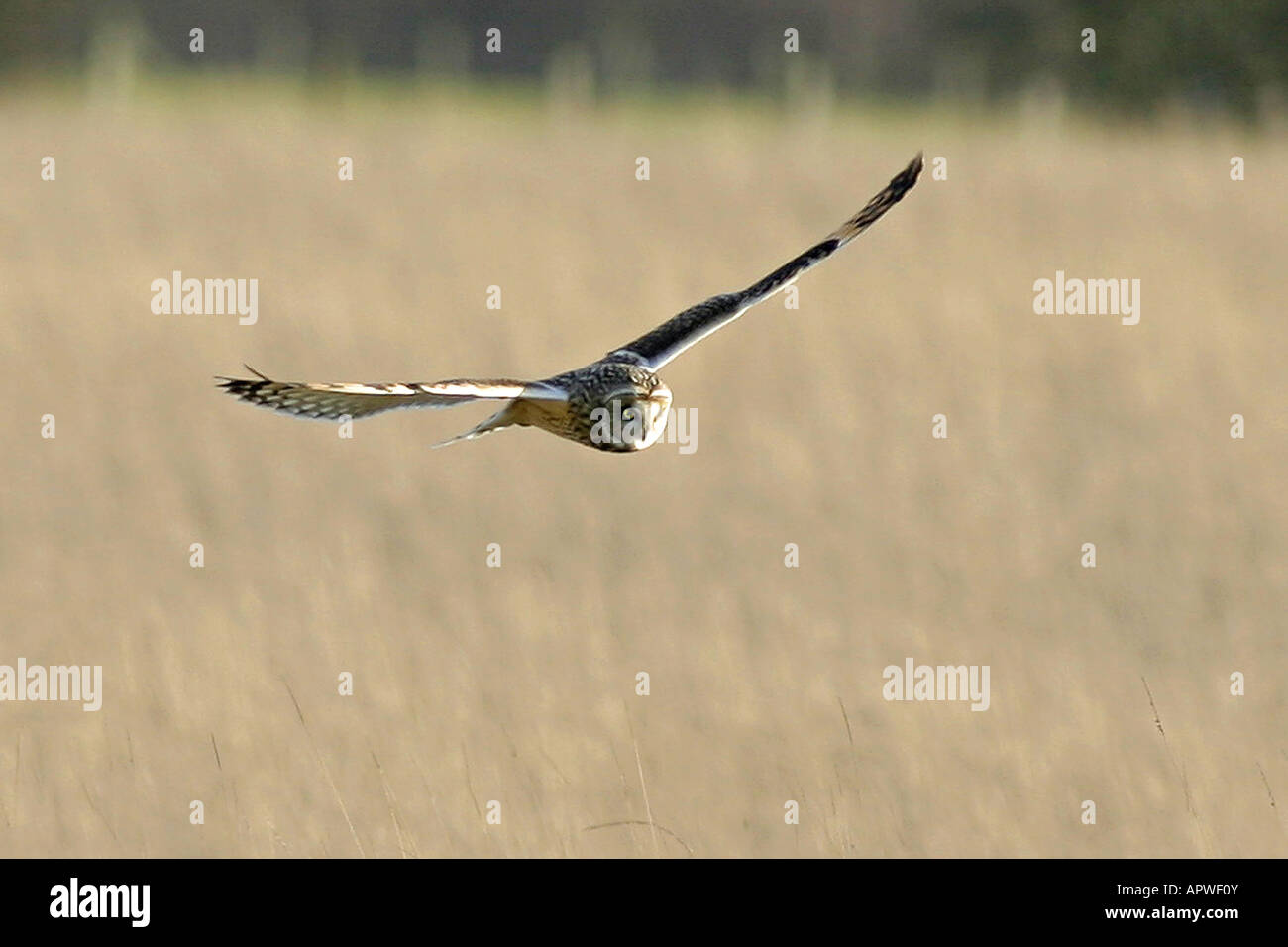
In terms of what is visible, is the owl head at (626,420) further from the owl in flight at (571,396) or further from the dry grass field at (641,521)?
the dry grass field at (641,521)

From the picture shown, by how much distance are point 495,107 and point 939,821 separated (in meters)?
22.5

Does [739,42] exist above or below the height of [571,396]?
above

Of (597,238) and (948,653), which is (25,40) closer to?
(597,238)

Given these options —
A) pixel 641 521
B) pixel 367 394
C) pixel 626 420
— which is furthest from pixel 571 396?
pixel 641 521

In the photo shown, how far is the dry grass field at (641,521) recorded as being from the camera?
649cm

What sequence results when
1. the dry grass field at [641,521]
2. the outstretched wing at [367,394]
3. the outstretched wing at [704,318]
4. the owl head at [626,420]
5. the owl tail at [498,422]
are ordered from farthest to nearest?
the dry grass field at [641,521] < the outstretched wing at [704,318] < the owl tail at [498,422] < the owl head at [626,420] < the outstretched wing at [367,394]

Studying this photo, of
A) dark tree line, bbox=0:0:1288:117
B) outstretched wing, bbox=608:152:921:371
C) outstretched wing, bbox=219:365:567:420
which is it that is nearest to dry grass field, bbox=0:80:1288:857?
outstretched wing, bbox=608:152:921:371

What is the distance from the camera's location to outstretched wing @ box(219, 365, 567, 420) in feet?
12.8

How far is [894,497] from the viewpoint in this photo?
9516 millimetres

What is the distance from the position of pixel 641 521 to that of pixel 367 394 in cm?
525

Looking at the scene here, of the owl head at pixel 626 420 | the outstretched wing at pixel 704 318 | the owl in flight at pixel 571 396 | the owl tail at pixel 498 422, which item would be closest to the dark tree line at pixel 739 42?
the outstretched wing at pixel 704 318

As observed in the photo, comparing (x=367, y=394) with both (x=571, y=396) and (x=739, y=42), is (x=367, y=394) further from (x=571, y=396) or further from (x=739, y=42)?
(x=739, y=42)

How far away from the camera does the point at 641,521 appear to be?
30.0ft

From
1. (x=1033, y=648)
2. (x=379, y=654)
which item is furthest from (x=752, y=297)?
(x=1033, y=648)
